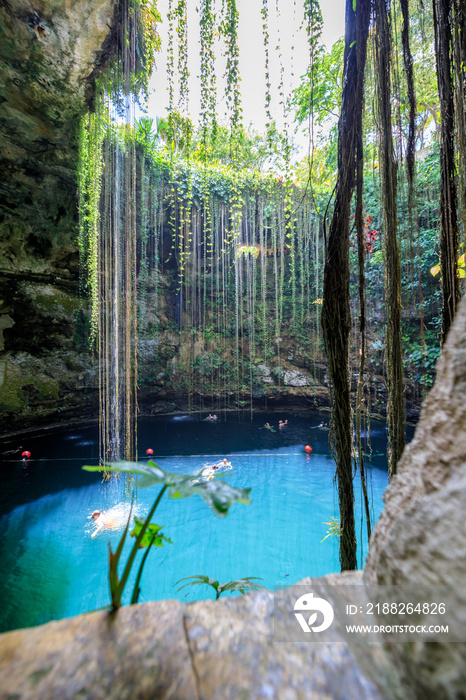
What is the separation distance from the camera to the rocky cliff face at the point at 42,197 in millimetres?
2830

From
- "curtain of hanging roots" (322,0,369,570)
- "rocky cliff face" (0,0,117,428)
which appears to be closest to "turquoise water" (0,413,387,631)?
"curtain of hanging roots" (322,0,369,570)

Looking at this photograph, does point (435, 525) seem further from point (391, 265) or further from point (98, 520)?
point (98, 520)

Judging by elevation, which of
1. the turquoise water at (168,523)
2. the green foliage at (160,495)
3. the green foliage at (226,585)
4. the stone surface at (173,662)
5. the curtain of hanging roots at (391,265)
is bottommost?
the turquoise water at (168,523)

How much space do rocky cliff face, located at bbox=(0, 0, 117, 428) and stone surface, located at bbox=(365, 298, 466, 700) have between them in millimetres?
4579

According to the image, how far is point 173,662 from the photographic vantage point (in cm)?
40

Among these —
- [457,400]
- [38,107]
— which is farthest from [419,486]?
[38,107]

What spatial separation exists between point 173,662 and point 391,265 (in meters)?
1.40

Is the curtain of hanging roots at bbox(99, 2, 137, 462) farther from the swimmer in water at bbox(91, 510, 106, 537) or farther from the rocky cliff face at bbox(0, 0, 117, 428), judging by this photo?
the swimmer in water at bbox(91, 510, 106, 537)

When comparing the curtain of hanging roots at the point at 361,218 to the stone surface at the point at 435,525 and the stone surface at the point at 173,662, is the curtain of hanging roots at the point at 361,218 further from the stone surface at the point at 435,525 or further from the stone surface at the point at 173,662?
Answer: the stone surface at the point at 173,662

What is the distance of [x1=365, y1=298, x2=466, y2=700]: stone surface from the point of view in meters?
0.31

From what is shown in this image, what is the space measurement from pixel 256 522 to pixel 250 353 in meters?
5.37

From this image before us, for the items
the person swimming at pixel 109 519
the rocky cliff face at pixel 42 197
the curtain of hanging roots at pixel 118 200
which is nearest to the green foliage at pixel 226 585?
the curtain of hanging roots at pixel 118 200

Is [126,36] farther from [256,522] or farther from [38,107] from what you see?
[256,522]

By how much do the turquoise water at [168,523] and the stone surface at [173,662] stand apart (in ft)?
4.16
